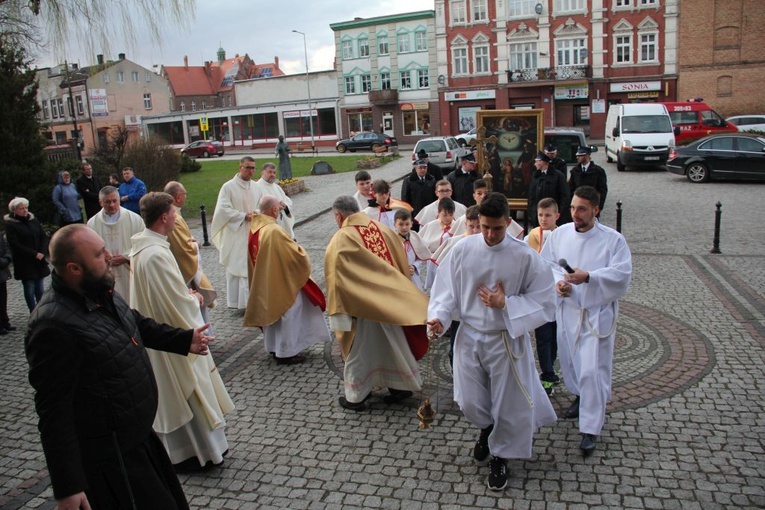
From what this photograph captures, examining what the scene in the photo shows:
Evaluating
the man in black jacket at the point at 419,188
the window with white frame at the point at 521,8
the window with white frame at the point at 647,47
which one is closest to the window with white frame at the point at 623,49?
the window with white frame at the point at 647,47

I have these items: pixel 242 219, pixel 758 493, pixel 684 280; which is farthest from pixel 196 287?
pixel 684 280

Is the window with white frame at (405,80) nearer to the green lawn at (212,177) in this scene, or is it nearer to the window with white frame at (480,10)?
the window with white frame at (480,10)

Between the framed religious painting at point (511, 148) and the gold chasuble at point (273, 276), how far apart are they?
7338mm

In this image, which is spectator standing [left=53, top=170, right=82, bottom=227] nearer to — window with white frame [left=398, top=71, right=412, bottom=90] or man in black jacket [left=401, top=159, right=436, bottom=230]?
man in black jacket [left=401, top=159, right=436, bottom=230]

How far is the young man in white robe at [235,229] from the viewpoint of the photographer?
31.6ft

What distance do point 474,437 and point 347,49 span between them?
53689 millimetres

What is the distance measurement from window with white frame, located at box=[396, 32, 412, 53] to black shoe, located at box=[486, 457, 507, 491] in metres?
51.3

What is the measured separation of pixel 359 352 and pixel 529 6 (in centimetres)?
4610

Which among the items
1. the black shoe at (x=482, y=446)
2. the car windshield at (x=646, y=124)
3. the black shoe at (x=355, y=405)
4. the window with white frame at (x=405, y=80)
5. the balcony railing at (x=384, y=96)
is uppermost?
the window with white frame at (x=405, y=80)

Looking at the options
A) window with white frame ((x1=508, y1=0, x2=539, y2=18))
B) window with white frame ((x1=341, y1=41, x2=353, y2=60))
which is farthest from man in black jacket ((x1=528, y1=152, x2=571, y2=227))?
window with white frame ((x1=341, y1=41, x2=353, y2=60))

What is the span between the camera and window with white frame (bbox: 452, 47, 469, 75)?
49.7 m

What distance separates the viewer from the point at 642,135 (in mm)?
24453

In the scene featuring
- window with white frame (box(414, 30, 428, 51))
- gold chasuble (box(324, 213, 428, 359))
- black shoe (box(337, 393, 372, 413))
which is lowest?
black shoe (box(337, 393, 372, 413))

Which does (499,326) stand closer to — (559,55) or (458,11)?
(559,55)
